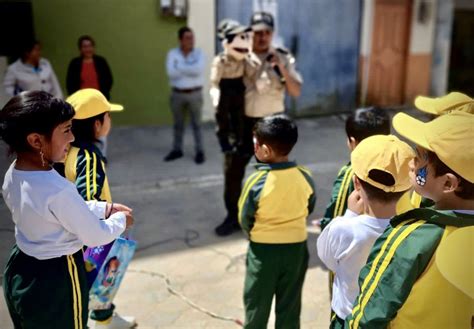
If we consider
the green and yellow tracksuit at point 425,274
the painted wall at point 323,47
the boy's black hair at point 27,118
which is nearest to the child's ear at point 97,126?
the boy's black hair at point 27,118

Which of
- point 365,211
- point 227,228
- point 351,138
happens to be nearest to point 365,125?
point 351,138

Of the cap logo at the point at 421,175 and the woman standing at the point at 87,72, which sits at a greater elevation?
the cap logo at the point at 421,175

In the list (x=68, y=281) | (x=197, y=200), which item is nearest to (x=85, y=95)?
(x=68, y=281)

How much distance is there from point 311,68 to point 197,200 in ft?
14.3

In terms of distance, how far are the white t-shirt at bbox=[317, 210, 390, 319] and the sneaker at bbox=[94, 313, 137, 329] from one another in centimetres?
148

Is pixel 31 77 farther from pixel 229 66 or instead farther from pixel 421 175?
pixel 421 175

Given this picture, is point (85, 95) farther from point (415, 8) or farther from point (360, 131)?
point (415, 8)

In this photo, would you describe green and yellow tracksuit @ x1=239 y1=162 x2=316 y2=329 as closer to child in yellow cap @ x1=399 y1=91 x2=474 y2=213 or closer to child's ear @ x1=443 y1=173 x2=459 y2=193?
child in yellow cap @ x1=399 y1=91 x2=474 y2=213

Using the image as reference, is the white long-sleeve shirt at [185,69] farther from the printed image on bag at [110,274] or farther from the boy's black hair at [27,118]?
the boy's black hair at [27,118]

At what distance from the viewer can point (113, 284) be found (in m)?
2.90

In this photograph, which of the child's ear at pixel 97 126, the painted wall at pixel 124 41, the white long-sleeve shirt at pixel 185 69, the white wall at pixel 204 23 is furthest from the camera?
the white wall at pixel 204 23

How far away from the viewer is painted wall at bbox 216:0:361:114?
870cm

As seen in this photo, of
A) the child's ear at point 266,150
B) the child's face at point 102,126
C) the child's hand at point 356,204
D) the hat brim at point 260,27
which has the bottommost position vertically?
the child's hand at point 356,204

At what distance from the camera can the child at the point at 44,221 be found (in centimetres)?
193
